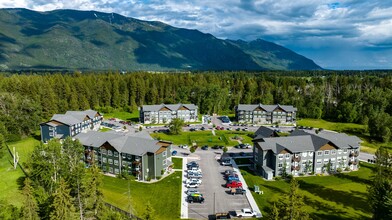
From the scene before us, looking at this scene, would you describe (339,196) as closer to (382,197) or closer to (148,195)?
(382,197)

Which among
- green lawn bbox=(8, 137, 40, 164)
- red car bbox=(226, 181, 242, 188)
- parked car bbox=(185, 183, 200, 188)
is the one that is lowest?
→ parked car bbox=(185, 183, 200, 188)

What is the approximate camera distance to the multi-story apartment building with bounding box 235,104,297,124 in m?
122

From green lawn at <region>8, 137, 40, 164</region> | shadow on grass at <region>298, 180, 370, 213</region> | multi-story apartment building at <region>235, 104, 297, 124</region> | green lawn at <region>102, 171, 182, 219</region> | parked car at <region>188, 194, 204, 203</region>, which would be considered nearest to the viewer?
green lawn at <region>102, 171, 182, 219</region>

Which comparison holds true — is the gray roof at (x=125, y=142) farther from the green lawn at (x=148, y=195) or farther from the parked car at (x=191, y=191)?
the parked car at (x=191, y=191)

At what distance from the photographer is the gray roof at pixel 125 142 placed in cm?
6334

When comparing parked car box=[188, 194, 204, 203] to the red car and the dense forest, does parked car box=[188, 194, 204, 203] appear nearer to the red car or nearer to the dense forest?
the red car

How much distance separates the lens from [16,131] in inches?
Answer: 3671

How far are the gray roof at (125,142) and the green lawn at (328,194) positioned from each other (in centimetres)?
2229

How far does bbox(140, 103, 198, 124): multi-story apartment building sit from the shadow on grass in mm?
68950

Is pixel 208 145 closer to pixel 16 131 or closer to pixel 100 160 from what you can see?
pixel 100 160

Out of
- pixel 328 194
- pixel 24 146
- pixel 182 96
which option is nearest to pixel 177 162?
pixel 328 194

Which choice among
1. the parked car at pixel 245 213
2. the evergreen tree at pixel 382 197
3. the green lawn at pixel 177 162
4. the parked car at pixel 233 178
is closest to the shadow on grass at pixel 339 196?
the evergreen tree at pixel 382 197

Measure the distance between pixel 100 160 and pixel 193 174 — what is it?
861 inches

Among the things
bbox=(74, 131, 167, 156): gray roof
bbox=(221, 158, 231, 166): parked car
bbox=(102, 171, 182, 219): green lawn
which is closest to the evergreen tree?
bbox=(102, 171, 182, 219): green lawn
